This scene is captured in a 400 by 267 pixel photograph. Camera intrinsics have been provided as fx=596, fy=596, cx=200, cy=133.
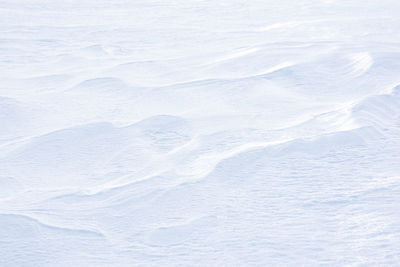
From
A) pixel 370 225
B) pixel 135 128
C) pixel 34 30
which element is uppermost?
pixel 34 30

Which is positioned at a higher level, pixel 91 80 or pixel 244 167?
pixel 91 80

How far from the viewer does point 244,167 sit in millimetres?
1280

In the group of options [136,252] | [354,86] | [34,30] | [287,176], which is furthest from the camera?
[34,30]

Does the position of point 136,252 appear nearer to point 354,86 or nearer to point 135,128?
Result: point 135,128

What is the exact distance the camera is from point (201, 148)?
1.38 metres

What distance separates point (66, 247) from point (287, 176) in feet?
1.57

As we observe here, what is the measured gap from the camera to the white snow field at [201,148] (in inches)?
39.7

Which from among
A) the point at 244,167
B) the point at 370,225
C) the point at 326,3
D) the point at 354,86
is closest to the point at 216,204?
the point at 244,167

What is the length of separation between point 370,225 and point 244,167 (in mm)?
323

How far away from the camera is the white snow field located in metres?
1.01

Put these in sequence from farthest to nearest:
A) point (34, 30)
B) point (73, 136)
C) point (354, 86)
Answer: point (34, 30) < point (354, 86) < point (73, 136)

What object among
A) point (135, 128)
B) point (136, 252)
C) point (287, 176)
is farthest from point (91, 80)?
point (136, 252)

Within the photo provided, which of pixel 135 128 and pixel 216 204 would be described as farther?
pixel 135 128

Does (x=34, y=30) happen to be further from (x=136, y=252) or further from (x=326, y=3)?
(x=136, y=252)
